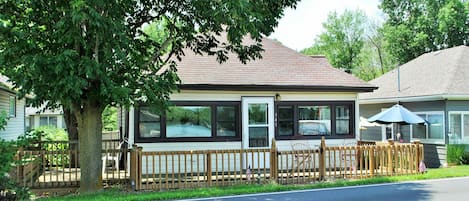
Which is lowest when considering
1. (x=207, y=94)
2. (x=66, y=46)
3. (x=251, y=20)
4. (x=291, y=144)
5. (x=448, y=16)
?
(x=291, y=144)

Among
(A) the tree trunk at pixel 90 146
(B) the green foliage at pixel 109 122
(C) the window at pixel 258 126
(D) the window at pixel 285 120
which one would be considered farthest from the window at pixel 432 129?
(B) the green foliage at pixel 109 122

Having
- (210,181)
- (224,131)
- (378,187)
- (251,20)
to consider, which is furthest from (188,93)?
(378,187)

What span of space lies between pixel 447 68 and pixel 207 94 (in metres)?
11.7

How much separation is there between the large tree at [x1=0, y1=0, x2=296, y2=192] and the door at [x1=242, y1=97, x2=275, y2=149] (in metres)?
3.29

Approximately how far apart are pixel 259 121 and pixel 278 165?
6.14 feet

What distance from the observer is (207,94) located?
13.6 m

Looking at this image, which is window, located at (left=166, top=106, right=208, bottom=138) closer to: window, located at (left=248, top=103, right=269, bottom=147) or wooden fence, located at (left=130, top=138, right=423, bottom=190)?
wooden fence, located at (left=130, top=138, right=423, bottom=190)

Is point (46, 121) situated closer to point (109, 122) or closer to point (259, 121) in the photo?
point (109, 122)

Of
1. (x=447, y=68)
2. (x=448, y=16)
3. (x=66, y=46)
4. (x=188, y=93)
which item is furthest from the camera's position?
(x=448, y=16)

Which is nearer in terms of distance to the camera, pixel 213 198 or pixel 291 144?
pixel 213 198

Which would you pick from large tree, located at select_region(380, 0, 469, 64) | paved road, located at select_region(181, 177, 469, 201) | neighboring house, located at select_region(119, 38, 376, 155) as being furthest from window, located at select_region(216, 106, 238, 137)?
large tree, located at select_region(380, 0, 469, 64)

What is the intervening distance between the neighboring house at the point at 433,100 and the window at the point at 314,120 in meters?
4.37

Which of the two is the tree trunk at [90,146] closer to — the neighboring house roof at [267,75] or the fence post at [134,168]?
the fence post at [134,168]

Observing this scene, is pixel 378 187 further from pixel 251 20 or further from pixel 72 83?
pixel 72 83
